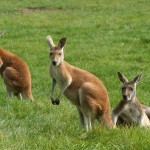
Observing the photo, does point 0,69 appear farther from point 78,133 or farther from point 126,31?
point 126,31

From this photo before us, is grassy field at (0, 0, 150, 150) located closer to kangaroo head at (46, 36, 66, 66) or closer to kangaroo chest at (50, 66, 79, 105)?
kangaroo chest at (50, 66, 79, 105)

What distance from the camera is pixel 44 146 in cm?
597

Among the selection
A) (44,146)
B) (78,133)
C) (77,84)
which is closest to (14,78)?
(77,84)

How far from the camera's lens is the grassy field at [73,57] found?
6324mm

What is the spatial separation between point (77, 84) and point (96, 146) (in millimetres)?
1851

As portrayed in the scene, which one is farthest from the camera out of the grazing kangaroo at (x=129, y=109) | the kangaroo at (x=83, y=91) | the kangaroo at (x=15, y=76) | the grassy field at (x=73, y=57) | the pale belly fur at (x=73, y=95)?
the kangaroo at (x=15, y=76)

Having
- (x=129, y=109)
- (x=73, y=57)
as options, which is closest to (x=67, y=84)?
(x=129, y=109)

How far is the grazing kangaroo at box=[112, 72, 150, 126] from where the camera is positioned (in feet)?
27.9

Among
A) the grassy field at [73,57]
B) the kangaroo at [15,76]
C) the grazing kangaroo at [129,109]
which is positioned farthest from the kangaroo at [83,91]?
the kangaroo at [15,76]

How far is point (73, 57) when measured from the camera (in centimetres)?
1485

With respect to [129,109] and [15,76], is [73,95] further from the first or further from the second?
[15,76]

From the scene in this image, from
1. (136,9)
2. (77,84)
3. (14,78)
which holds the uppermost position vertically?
(77,84)

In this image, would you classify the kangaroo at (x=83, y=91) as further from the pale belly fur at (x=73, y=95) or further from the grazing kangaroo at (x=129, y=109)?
the grazing kangaroo at (x=129, y=109)

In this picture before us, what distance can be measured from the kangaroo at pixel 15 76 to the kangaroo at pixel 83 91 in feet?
6.49
